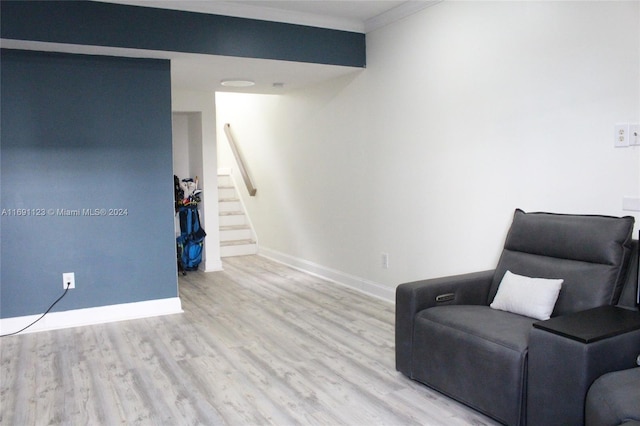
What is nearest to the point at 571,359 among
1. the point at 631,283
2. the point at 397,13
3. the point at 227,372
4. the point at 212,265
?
the point at 631,283

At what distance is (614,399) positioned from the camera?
5.76ft

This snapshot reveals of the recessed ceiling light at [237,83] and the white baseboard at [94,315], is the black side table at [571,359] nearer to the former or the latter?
the white baseboard at [94,315]

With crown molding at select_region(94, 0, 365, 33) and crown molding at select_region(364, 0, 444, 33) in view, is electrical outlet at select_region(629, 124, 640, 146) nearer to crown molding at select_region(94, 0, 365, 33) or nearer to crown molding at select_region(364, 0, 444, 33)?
crown molding at select_region(364, 0, 444, 33)

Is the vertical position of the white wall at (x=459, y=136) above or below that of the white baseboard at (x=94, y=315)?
above

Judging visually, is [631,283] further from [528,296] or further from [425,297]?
[425,297]

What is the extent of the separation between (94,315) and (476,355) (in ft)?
9.90

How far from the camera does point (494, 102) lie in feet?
11.1

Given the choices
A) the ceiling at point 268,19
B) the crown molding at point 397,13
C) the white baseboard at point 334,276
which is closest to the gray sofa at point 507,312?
the white baseboard at point 334,276

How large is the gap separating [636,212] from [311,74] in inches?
126

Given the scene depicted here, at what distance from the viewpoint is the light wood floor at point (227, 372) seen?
2.52 meters


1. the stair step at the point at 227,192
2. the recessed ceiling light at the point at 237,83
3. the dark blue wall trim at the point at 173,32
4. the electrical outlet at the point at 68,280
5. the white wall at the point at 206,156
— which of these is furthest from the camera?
the stair step at the point at 227,192

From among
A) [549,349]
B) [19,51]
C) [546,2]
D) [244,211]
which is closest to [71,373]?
[19,51]

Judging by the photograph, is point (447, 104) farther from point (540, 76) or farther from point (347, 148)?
point (347, 148)

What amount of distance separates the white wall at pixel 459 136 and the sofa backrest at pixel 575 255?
227mm
